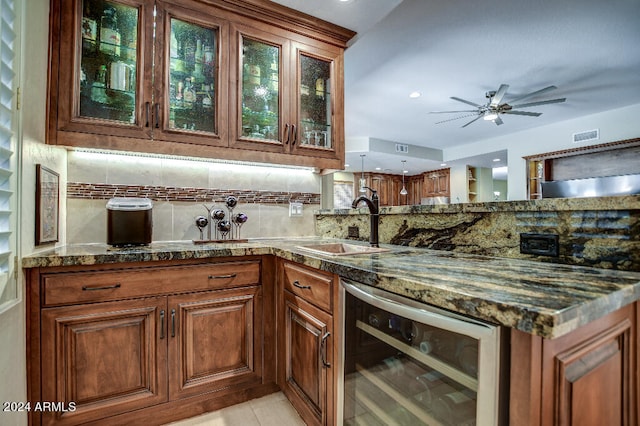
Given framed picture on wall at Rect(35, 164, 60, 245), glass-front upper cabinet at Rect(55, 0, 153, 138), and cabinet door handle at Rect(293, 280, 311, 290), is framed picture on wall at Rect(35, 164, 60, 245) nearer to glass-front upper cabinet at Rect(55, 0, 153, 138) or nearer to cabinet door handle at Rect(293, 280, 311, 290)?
glass-front upper cabinet at Rect(55, 0, 153, 138)

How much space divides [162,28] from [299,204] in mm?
1381

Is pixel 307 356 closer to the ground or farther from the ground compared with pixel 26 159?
closer to the ground

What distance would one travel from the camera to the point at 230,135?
6.05ft

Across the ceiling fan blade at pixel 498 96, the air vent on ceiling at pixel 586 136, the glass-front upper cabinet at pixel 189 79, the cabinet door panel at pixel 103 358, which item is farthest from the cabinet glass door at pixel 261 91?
the air vent on ceiling at pixel 586 136

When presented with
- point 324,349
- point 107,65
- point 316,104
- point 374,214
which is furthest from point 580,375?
point 107,65

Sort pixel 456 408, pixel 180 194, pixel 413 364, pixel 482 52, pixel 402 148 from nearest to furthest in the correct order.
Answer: pixel 456 408 → pixel 413 364 → pixel 180 194 → pixel 482 52 → pixel 402 148

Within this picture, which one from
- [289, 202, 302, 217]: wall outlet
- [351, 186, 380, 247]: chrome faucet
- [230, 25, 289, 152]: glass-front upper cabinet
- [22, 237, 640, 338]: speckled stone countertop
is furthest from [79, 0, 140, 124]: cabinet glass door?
[351, 186, 380, 247]: chrome faucet

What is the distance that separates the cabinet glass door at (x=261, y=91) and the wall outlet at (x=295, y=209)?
0.55 metres

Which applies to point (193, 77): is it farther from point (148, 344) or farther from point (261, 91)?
point (148, 344)

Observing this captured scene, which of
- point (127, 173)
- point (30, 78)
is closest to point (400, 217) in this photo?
point (127, 173)

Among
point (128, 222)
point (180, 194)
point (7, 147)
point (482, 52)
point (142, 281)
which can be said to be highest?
point (482, 52)

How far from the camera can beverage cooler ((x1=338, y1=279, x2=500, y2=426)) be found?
647 millimetres

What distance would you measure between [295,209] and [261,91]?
875 mm

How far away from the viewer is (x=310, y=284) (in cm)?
136
